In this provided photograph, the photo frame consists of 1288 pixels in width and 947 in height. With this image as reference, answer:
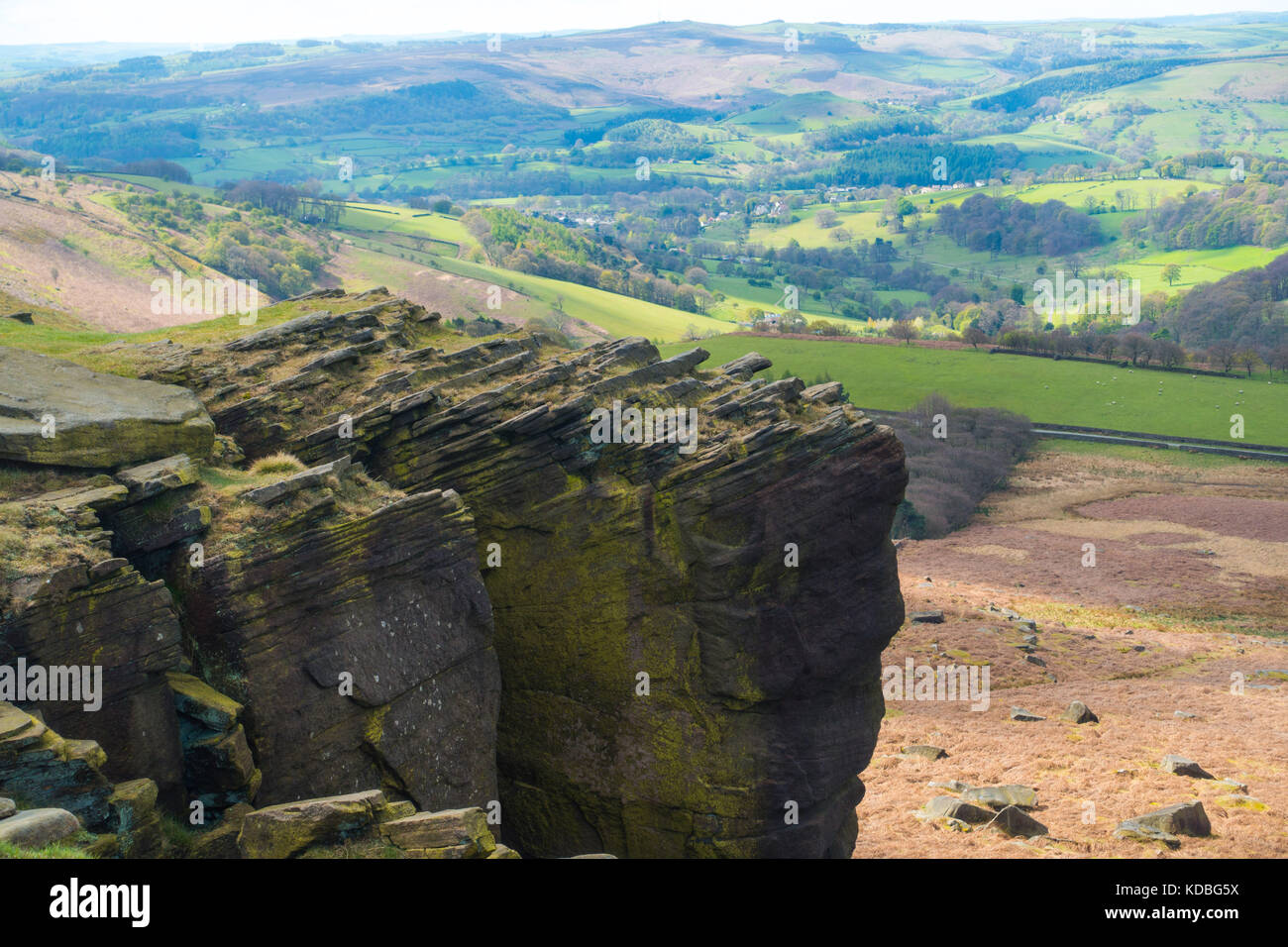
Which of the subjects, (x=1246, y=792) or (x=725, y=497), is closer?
(x=725, y=497)

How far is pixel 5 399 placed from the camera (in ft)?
68.0

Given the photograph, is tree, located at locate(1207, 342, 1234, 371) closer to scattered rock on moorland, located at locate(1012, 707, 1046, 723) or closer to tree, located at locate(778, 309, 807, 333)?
tree, located at locate(778, 309, 807, 333)

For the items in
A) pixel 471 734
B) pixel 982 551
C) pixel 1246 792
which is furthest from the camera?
pixel 982 551

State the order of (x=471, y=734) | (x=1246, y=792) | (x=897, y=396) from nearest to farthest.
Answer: (x=471, y=734)
(x=1246, y=792)
(x=897, y=396)

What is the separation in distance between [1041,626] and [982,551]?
25.4 m

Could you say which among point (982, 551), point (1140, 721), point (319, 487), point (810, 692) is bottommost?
point (982, 551)

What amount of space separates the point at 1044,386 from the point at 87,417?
123 m

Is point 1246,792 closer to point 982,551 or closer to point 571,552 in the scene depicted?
point 571,552

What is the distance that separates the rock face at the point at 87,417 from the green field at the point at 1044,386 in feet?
303

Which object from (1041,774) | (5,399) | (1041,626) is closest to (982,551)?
(1041,626)

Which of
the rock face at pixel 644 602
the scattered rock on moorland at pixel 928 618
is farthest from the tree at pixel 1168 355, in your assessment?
the rock face at pixel 644 602

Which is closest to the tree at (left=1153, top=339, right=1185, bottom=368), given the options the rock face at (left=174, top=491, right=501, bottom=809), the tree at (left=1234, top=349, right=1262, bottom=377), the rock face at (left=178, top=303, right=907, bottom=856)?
the tree at (left=1234, top=349, right=1262, bottom=377)

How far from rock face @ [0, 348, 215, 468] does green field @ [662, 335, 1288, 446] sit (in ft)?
303
